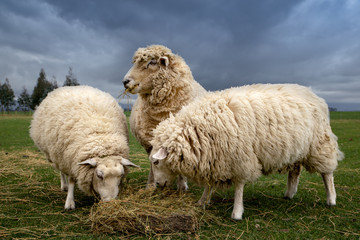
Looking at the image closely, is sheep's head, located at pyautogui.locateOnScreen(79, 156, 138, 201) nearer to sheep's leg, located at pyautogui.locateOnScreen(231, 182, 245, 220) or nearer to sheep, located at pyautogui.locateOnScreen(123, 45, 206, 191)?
sheep, located at pyautogui.locateOnScreen(123, 45, 206, 191)

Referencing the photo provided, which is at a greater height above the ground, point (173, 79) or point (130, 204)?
point (173, 79)

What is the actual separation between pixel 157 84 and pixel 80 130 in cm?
171

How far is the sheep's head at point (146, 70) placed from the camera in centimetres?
550

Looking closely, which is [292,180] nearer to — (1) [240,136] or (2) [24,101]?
(1) [240,136]

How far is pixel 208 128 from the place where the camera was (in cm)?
424

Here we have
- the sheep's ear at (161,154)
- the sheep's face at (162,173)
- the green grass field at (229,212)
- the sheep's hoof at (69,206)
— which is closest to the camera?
the green grass field at (229,212)

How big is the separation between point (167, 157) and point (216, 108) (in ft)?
3.57

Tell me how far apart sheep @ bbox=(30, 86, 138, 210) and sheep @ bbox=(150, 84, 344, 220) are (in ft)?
2.34

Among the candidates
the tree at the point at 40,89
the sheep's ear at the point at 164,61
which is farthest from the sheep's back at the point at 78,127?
the tree at the point at 40,89

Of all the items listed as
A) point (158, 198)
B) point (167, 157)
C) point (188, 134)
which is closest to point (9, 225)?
point (158, 198)

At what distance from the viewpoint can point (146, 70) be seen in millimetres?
5547

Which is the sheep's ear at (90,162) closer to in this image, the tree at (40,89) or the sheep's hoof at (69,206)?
the sheep's hoof at (69,206)

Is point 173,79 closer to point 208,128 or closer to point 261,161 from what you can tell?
point 208,128

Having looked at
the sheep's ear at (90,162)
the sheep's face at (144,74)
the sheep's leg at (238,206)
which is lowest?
the sheep's leg at (238,206)
